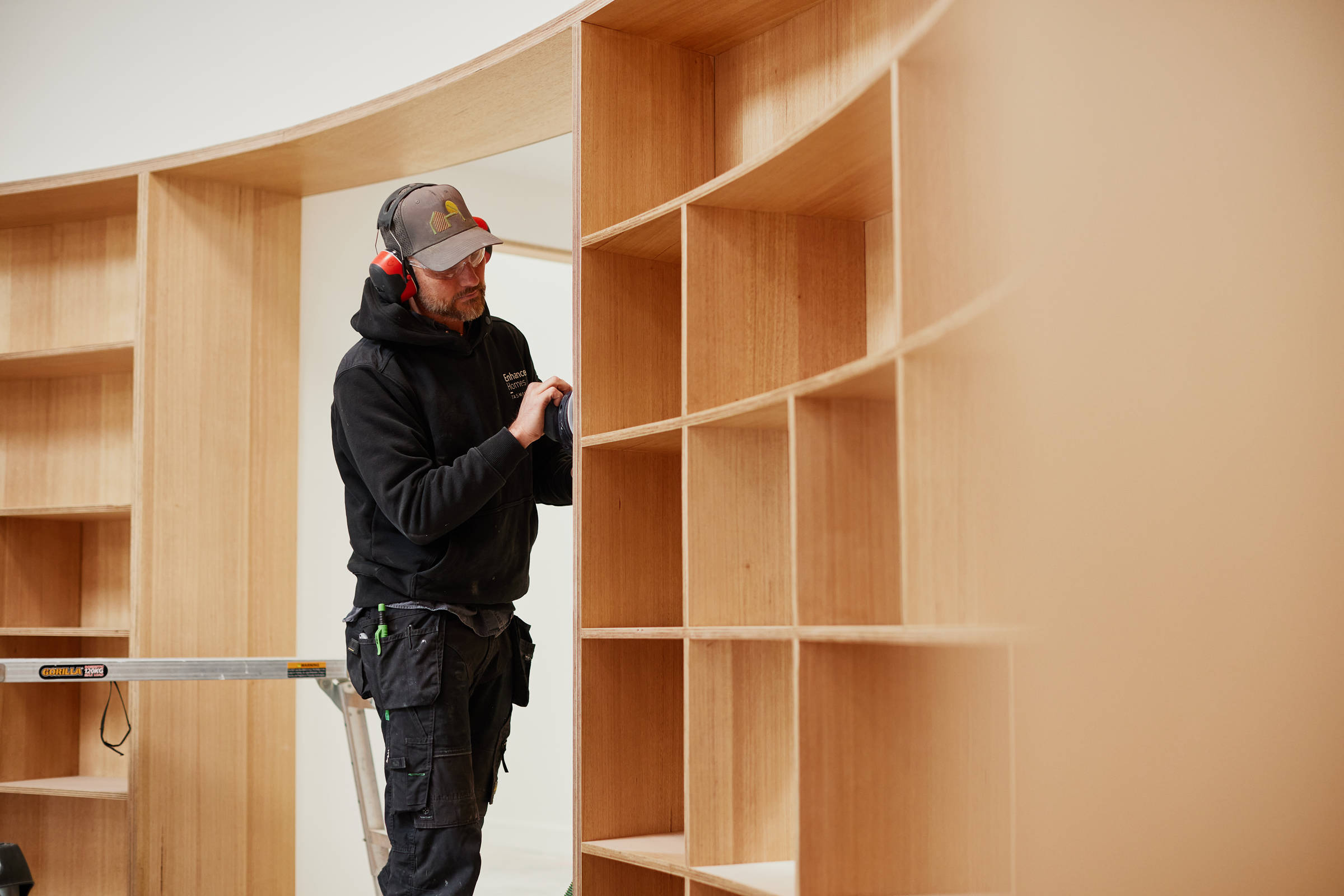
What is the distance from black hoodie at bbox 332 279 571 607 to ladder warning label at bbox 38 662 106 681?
929mm

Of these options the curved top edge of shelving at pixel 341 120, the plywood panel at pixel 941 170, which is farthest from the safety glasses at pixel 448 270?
the plywood panel at pixel 941 170

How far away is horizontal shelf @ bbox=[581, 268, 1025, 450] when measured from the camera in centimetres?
93

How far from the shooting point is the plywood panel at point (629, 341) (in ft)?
7.24

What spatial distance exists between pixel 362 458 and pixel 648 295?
2.12 feet

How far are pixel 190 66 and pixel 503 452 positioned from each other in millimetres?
2757

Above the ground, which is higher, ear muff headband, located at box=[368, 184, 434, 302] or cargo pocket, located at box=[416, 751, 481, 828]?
ear muff headband, located at box=[368, 184, 434, 302]

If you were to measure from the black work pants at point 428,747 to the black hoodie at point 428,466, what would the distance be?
0.08 m

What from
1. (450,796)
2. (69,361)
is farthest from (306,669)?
(69,361)

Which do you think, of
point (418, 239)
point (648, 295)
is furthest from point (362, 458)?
point (648, 295)

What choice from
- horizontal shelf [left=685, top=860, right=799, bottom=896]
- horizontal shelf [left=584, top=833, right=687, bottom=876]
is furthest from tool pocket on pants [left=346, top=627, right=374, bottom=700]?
horizontal shelf [left=685, top=860, right=799, bottom=896]

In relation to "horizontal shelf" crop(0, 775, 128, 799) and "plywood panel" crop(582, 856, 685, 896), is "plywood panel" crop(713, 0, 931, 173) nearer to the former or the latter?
"plywood panel" crop(582, 856, 685, 896)

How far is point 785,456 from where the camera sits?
195 centimetres

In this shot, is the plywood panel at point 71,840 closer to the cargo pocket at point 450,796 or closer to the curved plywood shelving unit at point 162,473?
the curved plywood shelving unit at point 162,473

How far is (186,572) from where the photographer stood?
331 centimetres
